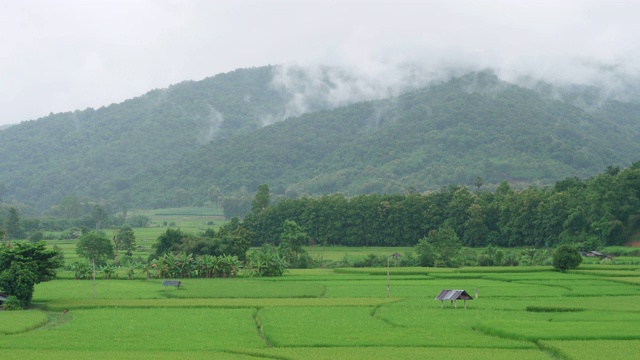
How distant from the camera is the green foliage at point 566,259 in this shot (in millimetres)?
56469

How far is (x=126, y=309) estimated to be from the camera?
38656 mm

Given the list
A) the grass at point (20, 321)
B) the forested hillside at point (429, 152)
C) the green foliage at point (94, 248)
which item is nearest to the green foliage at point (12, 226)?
the green foliage at point (94, 248)

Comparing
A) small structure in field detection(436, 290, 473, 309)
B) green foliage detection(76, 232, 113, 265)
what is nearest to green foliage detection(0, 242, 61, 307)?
small structure in field detection(436, 290, 473, 309)

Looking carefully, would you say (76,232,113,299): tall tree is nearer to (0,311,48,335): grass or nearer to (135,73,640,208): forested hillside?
(0,311,48,335): grass

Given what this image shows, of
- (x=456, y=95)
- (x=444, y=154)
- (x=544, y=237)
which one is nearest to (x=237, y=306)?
(x=544, y=237)

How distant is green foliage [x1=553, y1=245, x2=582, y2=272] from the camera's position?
56469 millimetres

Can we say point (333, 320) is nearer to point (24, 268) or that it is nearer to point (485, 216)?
point (24, 268)

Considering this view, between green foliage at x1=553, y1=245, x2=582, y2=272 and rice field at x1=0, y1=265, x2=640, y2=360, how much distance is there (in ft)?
11.0

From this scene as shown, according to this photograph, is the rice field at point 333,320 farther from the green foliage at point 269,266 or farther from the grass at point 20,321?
the green foliage at point 269,266

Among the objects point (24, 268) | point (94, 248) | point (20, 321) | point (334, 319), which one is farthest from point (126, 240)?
point (334, 319)

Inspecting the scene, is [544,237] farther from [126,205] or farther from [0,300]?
[126,205]

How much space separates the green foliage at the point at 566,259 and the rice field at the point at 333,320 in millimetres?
3355

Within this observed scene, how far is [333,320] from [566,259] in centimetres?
2824

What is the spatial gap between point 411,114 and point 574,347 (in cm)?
16831
